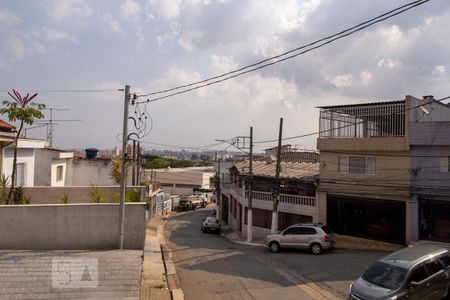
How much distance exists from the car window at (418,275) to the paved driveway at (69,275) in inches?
292

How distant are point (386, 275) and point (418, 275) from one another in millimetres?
797

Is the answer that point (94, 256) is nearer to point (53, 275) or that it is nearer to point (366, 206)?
point (53, 275)

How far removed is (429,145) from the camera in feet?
77.8

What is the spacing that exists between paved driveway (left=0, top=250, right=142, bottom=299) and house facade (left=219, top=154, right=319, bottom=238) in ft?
51.8

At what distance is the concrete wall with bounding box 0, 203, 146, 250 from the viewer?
15352mm

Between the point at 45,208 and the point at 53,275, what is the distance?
2928mm

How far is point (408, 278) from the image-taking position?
38.3 ft

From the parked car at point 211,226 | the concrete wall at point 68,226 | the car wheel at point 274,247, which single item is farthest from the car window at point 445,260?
the parked car at point 211,226

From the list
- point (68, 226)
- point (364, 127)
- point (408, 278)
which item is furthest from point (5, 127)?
point (364, 127)

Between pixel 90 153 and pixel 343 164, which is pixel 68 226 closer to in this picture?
pixel 343 164

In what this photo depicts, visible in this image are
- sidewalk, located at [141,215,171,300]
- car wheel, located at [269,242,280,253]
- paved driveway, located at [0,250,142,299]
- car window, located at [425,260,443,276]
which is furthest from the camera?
car wheel, located at [269,242,280,253]

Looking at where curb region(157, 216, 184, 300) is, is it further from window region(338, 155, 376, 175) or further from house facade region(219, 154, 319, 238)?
window region(338, 155, 376, 175)

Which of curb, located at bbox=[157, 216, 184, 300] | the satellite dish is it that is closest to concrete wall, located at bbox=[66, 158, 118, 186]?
curb, located at bbox=[157, 216, 184, 300]

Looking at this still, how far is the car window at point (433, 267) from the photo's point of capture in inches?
483
